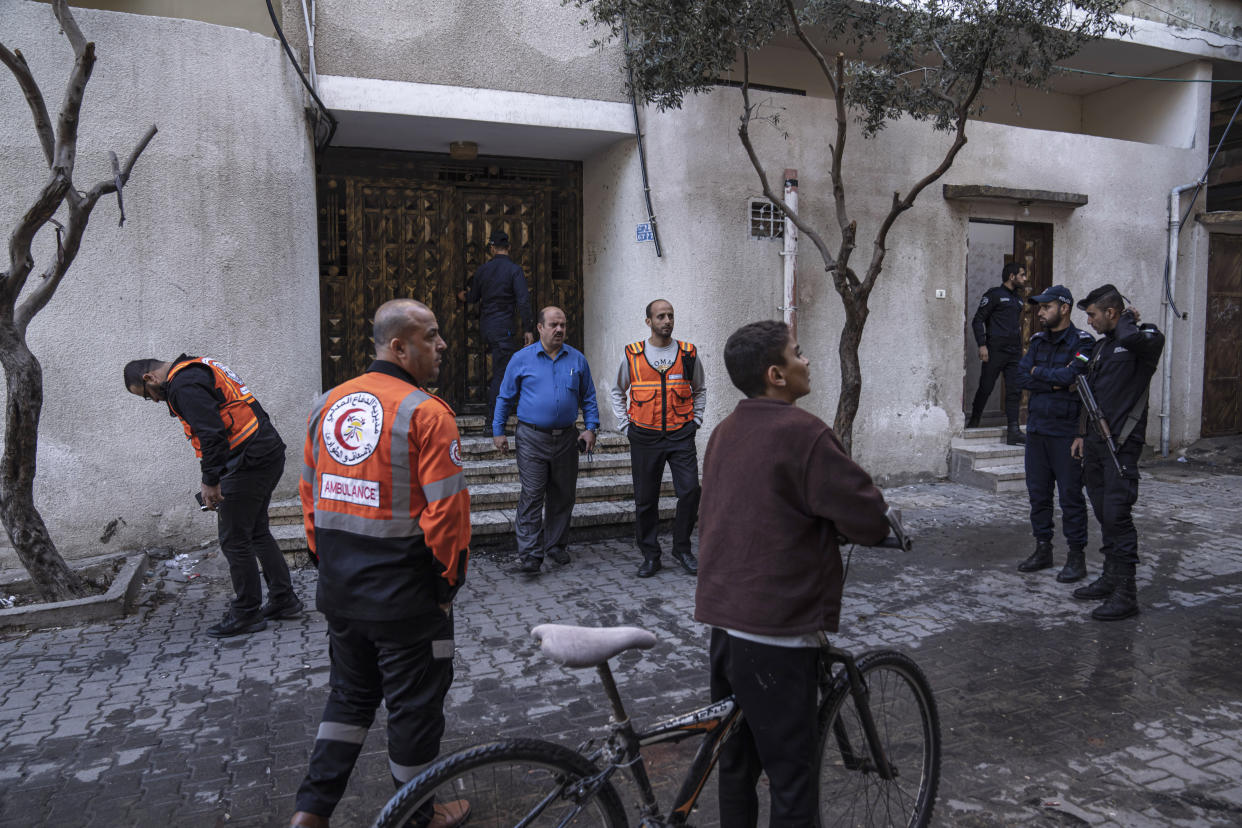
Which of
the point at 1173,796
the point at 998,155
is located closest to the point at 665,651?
the point at 1173,796

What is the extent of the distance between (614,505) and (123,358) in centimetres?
411

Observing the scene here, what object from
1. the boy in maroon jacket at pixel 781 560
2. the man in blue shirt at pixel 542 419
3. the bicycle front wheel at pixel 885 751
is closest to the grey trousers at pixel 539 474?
the man in blue shirt at pixel 542 419

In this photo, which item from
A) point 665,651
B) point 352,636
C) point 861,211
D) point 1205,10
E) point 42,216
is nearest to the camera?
point 352,636

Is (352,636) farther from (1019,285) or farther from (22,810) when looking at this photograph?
(1019,285)

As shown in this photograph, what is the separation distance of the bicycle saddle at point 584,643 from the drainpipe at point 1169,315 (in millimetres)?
11447

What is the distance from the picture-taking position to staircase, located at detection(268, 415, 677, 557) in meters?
7.18

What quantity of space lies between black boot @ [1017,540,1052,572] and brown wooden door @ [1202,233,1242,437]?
7390mm

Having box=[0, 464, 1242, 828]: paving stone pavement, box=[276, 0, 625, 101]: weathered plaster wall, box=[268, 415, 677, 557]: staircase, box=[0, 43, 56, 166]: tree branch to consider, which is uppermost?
box=[276, 0, 625, 101]: weathered plaster wall

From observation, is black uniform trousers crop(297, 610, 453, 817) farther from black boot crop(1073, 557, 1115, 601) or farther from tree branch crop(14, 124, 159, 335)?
black boot crop(1073, 557, 1115, 601)

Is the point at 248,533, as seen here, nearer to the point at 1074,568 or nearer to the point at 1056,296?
the point at 1074,568

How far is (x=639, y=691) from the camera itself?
4.48 metres

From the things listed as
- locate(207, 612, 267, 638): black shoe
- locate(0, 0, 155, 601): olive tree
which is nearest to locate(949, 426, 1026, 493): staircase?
locate(207, 612, 267, 638): black shoe

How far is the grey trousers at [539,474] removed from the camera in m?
6.50

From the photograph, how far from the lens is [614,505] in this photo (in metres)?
7.85
